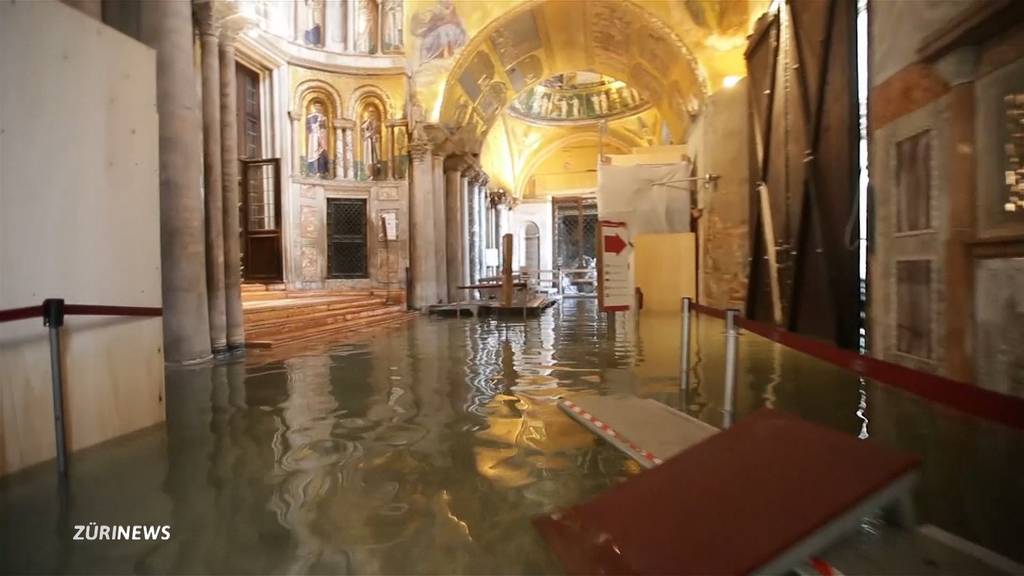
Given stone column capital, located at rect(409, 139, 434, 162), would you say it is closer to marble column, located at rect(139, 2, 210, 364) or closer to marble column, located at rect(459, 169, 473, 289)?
marble column, located at rect(459, 169, 473, 289)

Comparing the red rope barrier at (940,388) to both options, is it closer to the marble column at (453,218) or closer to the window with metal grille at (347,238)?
Answer: the marble column at (453,218)

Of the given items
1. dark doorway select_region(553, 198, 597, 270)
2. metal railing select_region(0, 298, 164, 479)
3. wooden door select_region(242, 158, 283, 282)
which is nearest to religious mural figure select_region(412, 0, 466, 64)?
Result: wooden door select_region(242, 158, 283, 282)

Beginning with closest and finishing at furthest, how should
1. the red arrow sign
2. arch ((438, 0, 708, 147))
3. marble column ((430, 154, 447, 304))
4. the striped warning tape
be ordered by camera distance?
the striped warning tape < the red arrow sign < arch ((438, 0, 708, 147)) < marble column ((430, 154, 447, 304))

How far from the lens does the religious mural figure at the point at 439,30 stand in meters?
14.8

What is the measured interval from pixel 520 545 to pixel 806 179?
245 inches

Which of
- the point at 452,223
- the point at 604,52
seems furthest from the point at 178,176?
the point at 604,52

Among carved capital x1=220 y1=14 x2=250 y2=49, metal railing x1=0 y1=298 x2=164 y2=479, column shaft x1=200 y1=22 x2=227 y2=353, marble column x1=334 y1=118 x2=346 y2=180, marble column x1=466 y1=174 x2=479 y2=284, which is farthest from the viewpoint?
marble column x1=466 y1=174 x2=479 y2=284

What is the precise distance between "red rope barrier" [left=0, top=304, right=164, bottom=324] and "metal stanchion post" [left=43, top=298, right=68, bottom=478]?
51 mm

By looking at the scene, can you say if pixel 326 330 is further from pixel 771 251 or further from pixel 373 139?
pixel 373 139

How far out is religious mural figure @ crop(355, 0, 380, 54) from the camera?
18.5 metres

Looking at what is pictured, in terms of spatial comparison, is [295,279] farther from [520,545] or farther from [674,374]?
[520,545]

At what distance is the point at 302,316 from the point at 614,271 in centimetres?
689

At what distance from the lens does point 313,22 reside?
17.9 meters

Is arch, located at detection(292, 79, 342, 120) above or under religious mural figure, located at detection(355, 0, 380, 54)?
under
